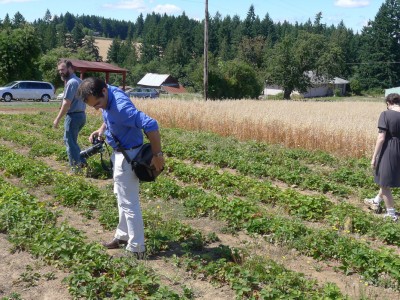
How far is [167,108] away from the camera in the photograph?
1884 cm

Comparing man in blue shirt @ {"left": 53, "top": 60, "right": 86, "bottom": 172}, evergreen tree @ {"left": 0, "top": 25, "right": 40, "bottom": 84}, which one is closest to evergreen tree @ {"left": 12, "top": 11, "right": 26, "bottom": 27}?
evergreen tree @ {"left": 0, "top": 25, "right": 40, "bottom": 84}

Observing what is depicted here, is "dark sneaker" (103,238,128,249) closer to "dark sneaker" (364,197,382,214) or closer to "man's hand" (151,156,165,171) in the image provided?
"man's hand" (151,156,165,171)

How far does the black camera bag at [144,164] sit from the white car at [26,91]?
107 feet

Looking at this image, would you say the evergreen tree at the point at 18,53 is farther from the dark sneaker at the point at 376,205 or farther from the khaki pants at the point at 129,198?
the khaki pants at the point at 129,198

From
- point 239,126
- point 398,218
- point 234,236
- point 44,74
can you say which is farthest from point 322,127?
point 44,74

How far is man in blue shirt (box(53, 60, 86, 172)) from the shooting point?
8.84 metres

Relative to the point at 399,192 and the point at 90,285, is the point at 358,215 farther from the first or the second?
the point at 90,285

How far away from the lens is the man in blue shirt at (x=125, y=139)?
4973 mm

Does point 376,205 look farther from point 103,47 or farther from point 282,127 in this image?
point 103,47

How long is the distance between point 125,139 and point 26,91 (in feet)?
109

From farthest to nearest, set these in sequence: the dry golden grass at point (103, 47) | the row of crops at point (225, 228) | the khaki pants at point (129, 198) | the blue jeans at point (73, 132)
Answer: the dry golden grass at point (103, 47), the blue jeans at point (73, 132), the khaki pants at point (129, 198), the row of crops at point (225, 228)

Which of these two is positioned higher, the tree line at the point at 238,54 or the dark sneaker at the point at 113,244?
the tree line at the point at 238,54

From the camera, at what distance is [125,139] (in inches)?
204

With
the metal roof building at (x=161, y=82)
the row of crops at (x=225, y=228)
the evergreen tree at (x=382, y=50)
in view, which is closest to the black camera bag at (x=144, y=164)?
the row of crops at (x=225, y=228)
